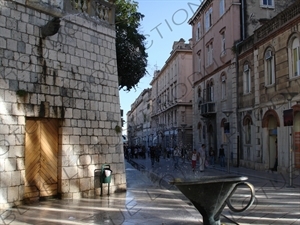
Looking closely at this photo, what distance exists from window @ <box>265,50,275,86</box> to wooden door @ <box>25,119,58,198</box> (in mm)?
13594

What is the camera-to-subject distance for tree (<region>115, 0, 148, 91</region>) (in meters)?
17.0

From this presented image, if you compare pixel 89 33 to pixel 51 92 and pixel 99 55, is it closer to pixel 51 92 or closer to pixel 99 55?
pixel 99 55

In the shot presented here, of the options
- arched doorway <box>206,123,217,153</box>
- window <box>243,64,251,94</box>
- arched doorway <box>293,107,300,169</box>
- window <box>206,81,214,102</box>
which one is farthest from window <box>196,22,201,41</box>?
arched doorway <box>293,107,300,169</box>

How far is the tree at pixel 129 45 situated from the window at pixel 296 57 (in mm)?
7016

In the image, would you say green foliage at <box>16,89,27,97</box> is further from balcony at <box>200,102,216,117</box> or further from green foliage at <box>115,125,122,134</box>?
balcony at <box>200,102,216,117</box>

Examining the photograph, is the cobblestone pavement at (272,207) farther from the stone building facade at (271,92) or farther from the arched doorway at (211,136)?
the arched doorway at (211,136)

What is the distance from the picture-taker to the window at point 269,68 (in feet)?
65.3

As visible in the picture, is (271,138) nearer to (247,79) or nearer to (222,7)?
(247,79)

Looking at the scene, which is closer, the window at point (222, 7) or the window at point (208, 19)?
the window at point (222, 7)

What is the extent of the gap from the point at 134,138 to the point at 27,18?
93847mm

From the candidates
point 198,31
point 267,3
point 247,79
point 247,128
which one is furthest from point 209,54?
point 247,128

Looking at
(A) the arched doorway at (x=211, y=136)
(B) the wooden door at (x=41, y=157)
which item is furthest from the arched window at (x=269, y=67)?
(B) the wooden door at (x=41, y=157)

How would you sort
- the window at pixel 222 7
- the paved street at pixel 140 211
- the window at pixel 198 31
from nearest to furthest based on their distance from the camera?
the paved street at pixel 140 211
the window at pixel 222 7
the window at pixel 198 31

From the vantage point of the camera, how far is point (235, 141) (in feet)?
80.4
